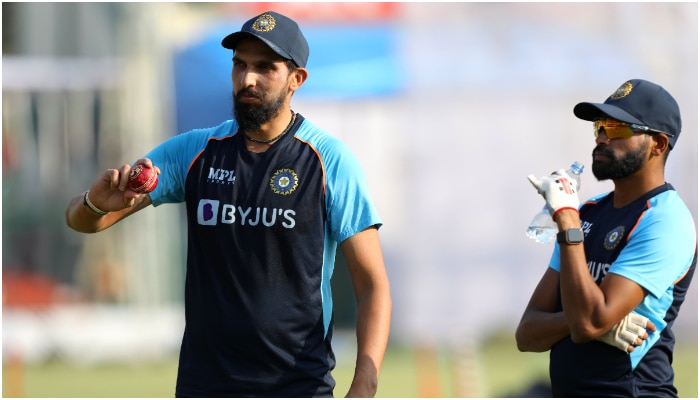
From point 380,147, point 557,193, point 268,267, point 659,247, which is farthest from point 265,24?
point 380,147

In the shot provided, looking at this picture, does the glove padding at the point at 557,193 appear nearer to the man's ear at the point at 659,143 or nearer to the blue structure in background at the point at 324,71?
the man's ear at the point at 659,143

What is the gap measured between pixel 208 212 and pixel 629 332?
1.74 metres

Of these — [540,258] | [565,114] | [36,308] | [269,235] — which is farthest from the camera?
[36,308]

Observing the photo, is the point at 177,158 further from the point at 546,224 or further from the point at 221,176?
the point at 546,224

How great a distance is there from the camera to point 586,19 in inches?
539

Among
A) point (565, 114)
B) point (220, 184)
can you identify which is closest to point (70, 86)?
point (565, 114)

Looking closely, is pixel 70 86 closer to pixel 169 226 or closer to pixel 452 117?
pixel 169 226

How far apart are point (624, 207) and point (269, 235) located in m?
1.49

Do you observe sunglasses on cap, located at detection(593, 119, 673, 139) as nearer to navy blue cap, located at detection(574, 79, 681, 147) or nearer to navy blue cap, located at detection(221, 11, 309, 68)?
navy blue cap, located at detection(574, 79, 681, 147)

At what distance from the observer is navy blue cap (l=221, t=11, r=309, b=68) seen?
15.1 feet

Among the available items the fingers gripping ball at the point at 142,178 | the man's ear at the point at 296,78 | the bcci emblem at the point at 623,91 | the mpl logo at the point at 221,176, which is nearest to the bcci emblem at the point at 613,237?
the bcci emblem at the point at 623,91

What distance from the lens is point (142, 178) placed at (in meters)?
4.45

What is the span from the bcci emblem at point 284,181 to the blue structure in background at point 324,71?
394 inches

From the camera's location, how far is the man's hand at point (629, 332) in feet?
14.5
